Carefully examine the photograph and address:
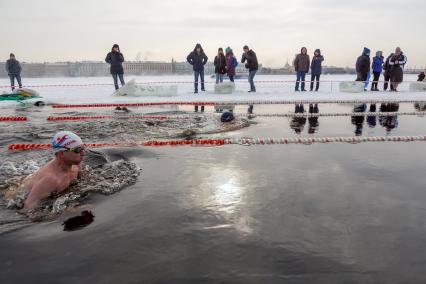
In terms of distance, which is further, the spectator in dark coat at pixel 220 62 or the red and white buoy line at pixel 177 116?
the spectator in dark coat at pixel 220 62

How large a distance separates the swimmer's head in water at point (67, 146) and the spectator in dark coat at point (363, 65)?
16.4 metres

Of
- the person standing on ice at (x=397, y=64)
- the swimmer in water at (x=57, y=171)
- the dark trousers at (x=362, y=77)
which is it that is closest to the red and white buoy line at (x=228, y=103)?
the person standing on ice at (x=397, y=64)

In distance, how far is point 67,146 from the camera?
4336 mm

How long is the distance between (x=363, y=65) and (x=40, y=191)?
56.8 feet

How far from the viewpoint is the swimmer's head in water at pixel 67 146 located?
4.32 metres

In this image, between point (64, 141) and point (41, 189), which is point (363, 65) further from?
point (41, 189)

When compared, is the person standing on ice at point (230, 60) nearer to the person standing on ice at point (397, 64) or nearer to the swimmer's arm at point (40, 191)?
the person standing on ice at point (397, 64)

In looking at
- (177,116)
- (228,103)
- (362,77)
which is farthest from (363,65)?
(177,116)

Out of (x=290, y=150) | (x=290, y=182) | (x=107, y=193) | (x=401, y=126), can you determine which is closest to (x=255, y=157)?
(x=290, y=150)

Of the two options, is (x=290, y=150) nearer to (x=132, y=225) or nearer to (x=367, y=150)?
(x=367, y=150)

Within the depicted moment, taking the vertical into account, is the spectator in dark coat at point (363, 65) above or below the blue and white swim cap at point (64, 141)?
above

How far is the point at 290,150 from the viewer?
6879mm

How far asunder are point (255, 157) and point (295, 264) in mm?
3507

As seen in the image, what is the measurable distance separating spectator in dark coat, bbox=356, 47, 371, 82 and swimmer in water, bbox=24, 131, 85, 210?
1642 cm
